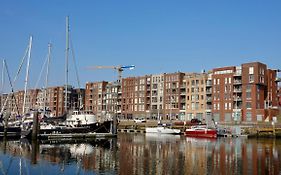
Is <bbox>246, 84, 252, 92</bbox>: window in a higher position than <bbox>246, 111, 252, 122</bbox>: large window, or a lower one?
higher

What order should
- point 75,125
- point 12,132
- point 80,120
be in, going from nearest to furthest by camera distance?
point 12,132, point 75,125, point 80,120

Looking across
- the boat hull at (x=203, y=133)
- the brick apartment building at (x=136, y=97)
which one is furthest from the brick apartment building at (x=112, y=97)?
the boat hull at (x=203, y=133)

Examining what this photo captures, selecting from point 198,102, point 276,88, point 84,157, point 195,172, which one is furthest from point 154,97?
point 195,172

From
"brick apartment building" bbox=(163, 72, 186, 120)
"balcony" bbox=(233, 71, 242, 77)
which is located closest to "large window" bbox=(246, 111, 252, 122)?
"balcony" bbox=(233, 71, 242, 77)

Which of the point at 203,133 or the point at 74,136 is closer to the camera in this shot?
the point at 74,136

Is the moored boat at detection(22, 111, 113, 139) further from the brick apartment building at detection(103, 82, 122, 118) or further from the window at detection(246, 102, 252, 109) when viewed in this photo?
the brick apartment building at detection(103, 82, 122, 118)

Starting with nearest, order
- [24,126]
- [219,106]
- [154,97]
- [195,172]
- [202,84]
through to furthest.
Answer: [195,172] → [24,126] → [219,106] → [202,84] → [154,97]

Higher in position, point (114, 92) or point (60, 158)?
point (114, 92)

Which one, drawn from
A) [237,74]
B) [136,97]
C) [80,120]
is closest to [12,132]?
[80,120]

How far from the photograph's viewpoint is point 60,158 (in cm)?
4675

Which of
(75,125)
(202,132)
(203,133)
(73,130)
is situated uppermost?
(75,125)

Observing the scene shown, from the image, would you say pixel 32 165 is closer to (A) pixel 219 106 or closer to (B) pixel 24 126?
(B) pixel 24 126

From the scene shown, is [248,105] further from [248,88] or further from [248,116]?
[248,88]

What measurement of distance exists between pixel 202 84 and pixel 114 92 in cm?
5649
